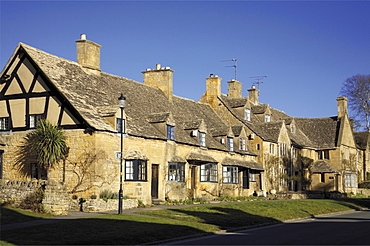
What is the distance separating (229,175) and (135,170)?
1347 cm

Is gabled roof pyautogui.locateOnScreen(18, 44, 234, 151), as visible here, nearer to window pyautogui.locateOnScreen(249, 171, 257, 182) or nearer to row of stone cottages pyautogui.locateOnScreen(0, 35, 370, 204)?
row of stone cottages pyautogui.locateOnScreen(0, 35, 370, 204)

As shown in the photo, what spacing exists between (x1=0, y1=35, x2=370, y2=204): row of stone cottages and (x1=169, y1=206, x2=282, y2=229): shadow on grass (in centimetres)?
540

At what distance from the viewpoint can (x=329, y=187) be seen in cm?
5806

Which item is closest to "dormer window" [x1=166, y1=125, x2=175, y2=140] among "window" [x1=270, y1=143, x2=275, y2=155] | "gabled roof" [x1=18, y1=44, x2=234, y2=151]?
"gabled roof" [x1=18, y1=44, x2=234, y2=151]

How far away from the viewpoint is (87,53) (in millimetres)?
36469

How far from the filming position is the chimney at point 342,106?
6234 centimetres

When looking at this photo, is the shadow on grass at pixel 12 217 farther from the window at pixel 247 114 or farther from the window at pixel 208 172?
the window at pixel 247 114

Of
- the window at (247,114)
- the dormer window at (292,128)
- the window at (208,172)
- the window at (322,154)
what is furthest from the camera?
the window at (322,154)

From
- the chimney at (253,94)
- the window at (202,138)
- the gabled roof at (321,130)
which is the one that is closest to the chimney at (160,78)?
the window at (202,138)

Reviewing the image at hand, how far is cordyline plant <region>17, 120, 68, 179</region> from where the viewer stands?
2950 cm

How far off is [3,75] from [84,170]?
9.10 m

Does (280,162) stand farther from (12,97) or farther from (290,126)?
(12,97)

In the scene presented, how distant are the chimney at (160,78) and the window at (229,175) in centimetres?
766

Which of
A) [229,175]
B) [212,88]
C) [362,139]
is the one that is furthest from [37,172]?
[362,139]
